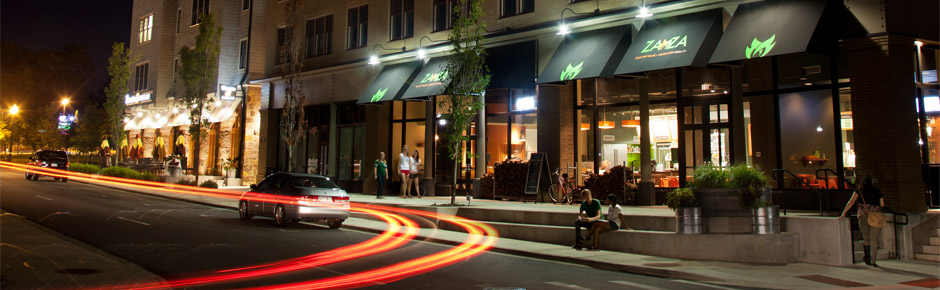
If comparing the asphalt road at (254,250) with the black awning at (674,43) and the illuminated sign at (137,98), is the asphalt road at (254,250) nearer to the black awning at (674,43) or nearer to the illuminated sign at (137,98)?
the black awning at (674,43)

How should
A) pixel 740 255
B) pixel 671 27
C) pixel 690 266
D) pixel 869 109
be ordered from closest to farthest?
pixel 690 266
pixel 740 255
pixel 869 109
pixel 671 27

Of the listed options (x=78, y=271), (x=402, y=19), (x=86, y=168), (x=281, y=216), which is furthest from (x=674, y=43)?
(x=86, y=168)

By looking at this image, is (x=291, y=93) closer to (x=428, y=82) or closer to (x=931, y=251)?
(x=428, y=82)

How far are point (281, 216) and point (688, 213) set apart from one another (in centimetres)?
1017

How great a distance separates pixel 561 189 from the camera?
1861cm

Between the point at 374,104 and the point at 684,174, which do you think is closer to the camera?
the point at 684,174

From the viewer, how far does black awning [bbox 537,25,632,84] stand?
17281 mm

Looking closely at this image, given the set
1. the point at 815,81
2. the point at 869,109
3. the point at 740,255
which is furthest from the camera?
the point at 815,81

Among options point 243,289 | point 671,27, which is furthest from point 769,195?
point 243,289

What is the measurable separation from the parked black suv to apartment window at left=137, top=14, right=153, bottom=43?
1257cm

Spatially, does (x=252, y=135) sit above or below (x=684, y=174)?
above

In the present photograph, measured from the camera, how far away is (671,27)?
650 inches

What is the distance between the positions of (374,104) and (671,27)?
43.9 feet

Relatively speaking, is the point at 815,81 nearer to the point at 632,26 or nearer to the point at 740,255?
the point at 632,26
